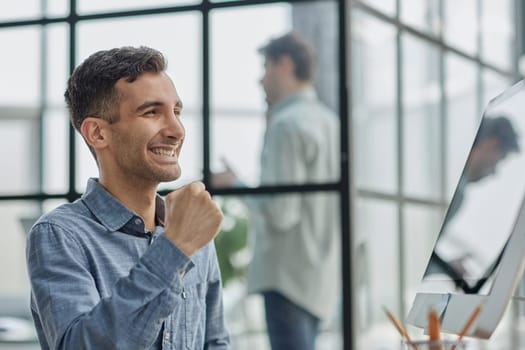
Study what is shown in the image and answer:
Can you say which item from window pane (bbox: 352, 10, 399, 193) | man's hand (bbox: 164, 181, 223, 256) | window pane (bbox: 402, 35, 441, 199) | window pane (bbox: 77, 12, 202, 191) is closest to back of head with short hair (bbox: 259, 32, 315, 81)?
window pane (bbox: 352, 10, 399, 193)

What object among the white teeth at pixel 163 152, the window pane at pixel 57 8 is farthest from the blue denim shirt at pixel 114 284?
the window pane at pixel 57 8

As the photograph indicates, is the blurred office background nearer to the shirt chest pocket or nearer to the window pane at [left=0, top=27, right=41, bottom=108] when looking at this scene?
the window pane at [left=0, top=27, right=41, bottom=108]

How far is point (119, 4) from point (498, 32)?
1.99 m

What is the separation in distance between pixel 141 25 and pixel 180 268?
260 cm

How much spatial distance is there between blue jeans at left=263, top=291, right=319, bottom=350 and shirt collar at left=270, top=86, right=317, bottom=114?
2.28 ft

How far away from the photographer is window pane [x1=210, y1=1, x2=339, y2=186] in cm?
381

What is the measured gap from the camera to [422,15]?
419cm

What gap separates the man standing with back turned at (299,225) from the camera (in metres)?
3.70

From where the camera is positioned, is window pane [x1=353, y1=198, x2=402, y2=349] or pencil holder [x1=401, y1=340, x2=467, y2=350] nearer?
pencil holder [x1=401, y1=340, x2=467, y2=350]

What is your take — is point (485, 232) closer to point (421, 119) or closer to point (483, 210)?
point (483, 210)

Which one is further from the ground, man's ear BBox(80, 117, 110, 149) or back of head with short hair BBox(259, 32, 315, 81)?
back of head with short hair BBox(259, 32, 315, 81)

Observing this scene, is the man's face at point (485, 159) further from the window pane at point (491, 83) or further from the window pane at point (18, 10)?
the window pane at point (491, 83)

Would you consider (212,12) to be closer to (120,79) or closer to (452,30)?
(452,30)

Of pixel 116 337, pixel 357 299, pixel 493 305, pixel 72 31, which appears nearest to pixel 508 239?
pixel 493 305
